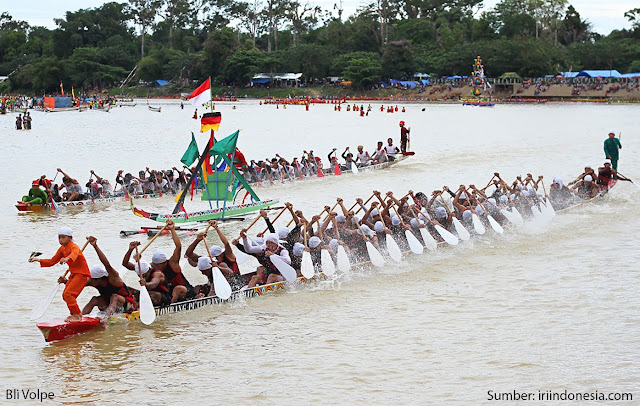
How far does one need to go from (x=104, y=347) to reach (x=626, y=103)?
77.4 m

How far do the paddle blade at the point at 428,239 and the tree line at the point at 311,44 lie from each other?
80506mm

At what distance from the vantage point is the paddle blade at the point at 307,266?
12398 mm

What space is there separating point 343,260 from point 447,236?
2.82 meters

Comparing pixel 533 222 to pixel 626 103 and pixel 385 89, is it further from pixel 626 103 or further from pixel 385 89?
pixel 385 89

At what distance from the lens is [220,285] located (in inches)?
440

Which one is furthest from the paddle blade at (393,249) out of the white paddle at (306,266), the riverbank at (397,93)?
the riverbank at (397,93)

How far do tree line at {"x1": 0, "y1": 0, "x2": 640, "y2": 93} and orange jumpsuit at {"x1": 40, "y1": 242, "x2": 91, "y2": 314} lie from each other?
3406 inches

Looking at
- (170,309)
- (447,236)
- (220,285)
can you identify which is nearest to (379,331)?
(220,285)

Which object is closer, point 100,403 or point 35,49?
point 100,403

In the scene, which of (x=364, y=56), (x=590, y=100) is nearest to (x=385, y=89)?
(x=364, y=56)

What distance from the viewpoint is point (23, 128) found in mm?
57312

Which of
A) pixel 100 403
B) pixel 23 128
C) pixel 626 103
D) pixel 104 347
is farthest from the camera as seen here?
pixel 626 103

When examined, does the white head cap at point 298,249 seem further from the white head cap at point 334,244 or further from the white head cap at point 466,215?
the white head cap at point 466,215

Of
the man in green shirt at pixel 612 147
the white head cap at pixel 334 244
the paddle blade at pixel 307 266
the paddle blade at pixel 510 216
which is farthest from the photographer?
the man in green shirt at pixel 612 147
